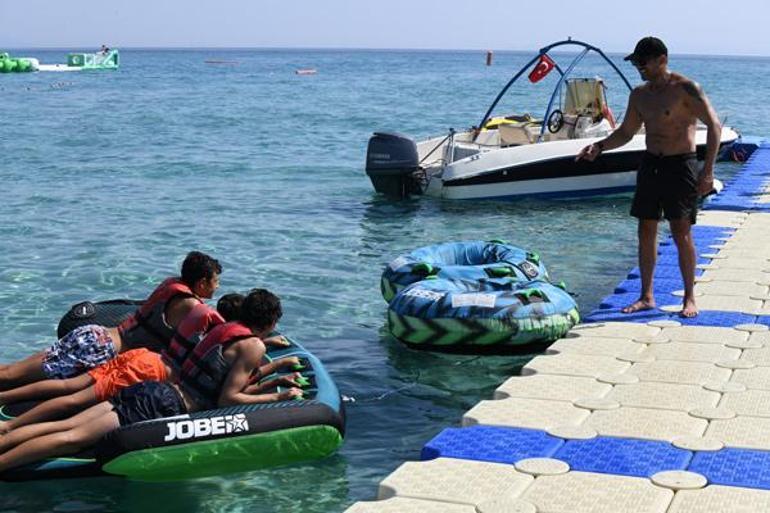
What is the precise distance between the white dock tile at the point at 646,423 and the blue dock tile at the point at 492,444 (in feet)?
1.03

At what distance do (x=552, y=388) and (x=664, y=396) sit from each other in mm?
590

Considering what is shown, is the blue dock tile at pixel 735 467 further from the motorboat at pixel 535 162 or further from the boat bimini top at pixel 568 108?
the boat bimini top at pixel 568 108

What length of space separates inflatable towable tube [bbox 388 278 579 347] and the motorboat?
307 inches

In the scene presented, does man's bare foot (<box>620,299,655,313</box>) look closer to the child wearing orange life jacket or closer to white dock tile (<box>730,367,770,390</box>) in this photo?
white dock tile (<box>730,367,770,390</box>)

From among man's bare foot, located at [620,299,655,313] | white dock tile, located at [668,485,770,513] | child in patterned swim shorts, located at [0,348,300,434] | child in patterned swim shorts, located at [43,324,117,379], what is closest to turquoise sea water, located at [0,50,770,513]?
child in patterned swim shorts, located at [0,348,300,434]

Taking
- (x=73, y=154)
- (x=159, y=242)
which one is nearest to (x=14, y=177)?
(x=73, y=154)

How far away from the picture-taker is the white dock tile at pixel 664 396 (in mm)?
5738

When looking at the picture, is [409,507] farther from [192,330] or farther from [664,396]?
[192,330]

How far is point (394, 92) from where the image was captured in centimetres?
5881

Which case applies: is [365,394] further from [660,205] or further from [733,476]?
[733,476]

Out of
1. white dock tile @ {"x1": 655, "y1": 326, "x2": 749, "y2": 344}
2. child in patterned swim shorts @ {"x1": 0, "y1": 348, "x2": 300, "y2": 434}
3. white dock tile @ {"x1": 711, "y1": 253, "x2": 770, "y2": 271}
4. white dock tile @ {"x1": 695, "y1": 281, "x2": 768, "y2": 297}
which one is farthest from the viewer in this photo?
white dock tile @ {"x1": 711, "y1": 253, "x2": 770, "y2": 271}

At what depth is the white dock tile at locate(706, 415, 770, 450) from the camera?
16.8 ft

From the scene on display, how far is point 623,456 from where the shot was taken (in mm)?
5000

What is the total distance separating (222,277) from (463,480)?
7774 mm
